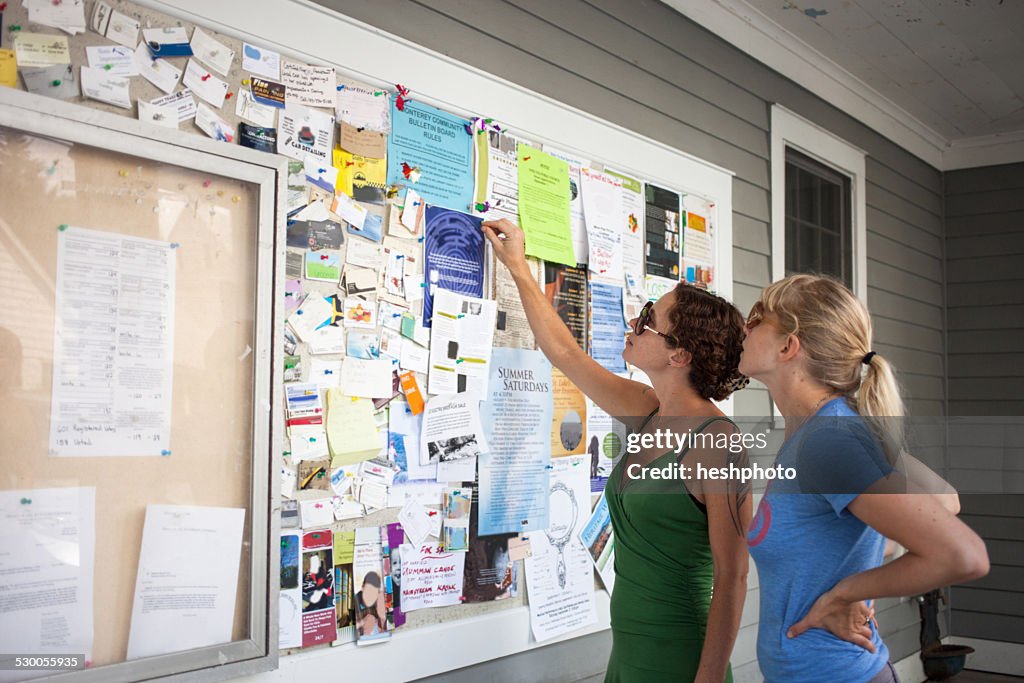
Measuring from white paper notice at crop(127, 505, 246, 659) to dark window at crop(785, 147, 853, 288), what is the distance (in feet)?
10.1

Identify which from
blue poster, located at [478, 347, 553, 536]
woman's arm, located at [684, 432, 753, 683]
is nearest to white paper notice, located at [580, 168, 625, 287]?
blue poster, located at [478, 347, 553, 536]

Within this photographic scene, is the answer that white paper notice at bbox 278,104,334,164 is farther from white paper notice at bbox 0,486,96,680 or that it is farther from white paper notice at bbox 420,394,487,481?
white paper notice at bbox 0,486,96,680

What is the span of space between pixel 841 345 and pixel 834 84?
10.6ft

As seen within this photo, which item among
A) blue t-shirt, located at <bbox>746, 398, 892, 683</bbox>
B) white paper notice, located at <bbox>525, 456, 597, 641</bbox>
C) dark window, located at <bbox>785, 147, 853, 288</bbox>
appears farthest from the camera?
dark window, located at <bbox>785, 147, 853, 288</bbox>

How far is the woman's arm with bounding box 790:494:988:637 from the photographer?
118 centimetres

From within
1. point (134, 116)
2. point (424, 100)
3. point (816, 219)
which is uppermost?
point (816, 219)

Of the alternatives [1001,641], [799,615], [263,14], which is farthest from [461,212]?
[1001,641]

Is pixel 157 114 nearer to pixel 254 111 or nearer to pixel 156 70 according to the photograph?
pixel 156 70

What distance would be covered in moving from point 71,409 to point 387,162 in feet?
3.05

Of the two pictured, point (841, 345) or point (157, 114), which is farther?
point (157, 114)

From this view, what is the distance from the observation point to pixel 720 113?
11.0 ft

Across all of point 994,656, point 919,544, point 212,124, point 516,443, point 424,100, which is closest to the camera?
point 919,544

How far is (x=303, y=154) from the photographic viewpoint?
1.81 metres

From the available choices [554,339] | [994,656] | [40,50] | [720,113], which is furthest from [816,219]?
[40,50]
